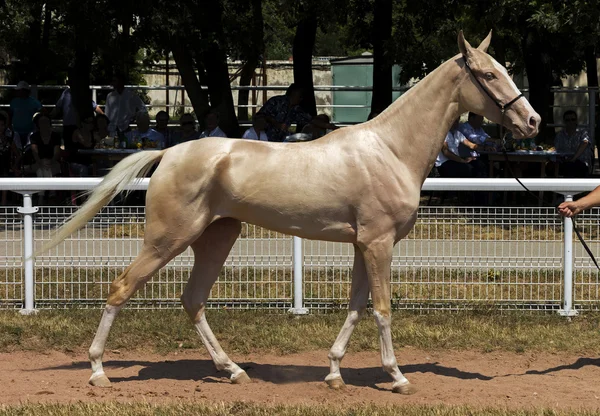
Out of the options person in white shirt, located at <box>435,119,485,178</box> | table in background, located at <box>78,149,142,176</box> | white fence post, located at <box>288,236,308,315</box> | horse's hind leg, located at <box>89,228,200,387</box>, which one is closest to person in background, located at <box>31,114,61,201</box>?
table in background, located at <box>78,149,142,176</box>

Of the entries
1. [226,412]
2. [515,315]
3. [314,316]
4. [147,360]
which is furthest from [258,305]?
[226,412]

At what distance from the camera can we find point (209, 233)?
739 centimetres

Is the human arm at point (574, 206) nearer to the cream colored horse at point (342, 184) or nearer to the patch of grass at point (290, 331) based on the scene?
the cream colored horse at point (342, 184)

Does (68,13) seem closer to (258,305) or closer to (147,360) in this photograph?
(258,305)

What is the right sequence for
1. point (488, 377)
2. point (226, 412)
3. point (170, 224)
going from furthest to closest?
point (488, 377)
point (170, 224)
point (226, 412)

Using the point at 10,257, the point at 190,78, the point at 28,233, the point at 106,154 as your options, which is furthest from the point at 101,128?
the point at 28,233

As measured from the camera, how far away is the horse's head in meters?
6.70

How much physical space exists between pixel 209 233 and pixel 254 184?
73 cm

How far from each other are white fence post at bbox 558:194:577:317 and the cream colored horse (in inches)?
99.9

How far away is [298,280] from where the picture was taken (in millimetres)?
9258

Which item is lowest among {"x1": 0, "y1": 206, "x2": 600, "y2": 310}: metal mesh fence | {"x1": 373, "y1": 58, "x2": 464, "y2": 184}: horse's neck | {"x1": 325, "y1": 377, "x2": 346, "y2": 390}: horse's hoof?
{"x1": 325, "y1": 377, "x2": 346, "y2": 390}: horse's hoof

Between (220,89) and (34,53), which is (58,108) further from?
(34,53)

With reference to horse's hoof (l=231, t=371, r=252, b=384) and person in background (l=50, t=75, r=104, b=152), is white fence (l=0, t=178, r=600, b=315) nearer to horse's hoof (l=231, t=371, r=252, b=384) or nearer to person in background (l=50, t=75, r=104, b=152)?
horse's hoof (l=231, t=371, r=252, b=384)

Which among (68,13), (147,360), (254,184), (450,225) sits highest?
(68,13)
